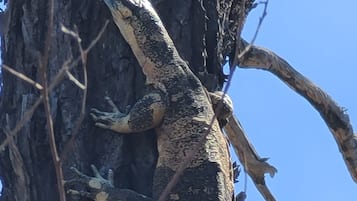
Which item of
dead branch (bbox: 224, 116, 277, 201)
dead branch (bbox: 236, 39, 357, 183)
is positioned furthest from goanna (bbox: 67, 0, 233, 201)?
dead branch (bbox: 236, 39, 357, 183)

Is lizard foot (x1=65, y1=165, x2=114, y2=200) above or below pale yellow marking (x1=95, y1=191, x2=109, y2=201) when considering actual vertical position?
above

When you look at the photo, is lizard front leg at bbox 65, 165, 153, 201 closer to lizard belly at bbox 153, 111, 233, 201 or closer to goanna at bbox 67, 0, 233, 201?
goanna at bbox 67, 0, 233, 201

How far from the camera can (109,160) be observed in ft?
13.6

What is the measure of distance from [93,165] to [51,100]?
291mm

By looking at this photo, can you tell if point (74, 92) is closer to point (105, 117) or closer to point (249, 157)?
point (105, 117)

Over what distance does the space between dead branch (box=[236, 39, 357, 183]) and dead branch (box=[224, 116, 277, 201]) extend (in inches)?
23.1

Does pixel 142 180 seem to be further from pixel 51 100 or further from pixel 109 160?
pixel 51 100

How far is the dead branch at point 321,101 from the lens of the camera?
722 centimetres

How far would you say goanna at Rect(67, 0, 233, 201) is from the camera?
4.17 metres

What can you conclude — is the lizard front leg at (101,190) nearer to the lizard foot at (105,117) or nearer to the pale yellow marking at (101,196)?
the pale yellow marking at (101,196)

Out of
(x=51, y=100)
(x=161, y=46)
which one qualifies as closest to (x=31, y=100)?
(x=51, y=100)

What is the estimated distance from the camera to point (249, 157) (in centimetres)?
679

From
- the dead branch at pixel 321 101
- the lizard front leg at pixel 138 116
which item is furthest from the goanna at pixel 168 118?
the dead branch at pixel 321 101

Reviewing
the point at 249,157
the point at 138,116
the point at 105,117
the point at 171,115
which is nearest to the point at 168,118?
the point at 171,115
